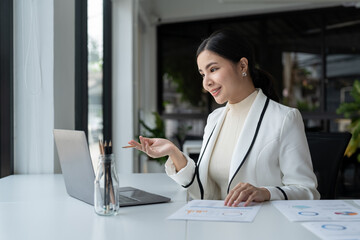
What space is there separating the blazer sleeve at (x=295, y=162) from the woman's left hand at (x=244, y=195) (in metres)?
0.18

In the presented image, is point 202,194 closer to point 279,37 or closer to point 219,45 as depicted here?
point 219,45

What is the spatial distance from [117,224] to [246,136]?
0.83m

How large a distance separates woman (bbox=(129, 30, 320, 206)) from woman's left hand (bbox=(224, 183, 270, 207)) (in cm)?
12

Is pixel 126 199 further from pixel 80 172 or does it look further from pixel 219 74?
pixel 219 74

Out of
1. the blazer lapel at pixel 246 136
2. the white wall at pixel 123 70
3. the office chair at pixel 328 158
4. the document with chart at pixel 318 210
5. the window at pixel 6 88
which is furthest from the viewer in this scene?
the white wall at pixel 123 70

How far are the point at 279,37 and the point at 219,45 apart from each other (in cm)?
476

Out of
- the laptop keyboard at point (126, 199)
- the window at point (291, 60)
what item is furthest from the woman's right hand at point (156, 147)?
the window at point (291, 60)

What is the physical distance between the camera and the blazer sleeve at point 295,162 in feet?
5.53

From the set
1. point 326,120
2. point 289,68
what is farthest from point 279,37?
point 326,120

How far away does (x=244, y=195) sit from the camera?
1.42m

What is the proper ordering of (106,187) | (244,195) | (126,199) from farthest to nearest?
(126,199)
(244,195)
(106,187)

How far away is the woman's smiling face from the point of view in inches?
76.2

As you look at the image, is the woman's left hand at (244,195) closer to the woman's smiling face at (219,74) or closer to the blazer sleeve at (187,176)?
the blazer sleeve at (187,176)

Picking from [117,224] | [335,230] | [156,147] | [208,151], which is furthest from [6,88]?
[335,230]
